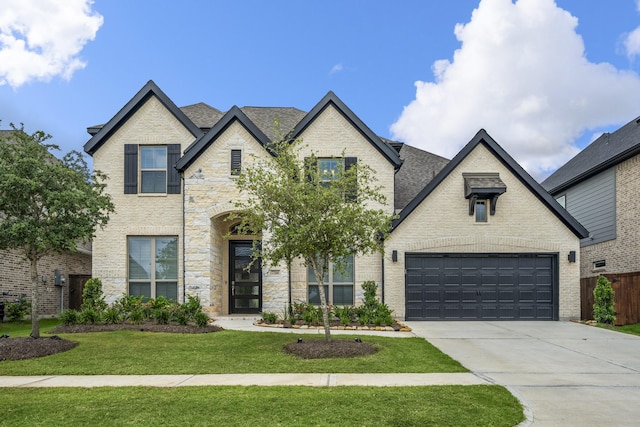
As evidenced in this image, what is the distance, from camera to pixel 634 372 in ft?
28.9

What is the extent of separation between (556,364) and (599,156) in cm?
1642

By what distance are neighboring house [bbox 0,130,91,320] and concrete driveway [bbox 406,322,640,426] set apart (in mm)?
14618

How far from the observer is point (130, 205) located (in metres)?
17.5

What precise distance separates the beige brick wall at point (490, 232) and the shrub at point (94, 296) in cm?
910

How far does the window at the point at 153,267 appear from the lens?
56.8 ft

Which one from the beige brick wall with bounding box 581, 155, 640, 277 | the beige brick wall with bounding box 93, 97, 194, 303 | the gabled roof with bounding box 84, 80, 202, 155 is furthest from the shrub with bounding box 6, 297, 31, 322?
the beige brick wall with bounding box 581, 155, 640, 277

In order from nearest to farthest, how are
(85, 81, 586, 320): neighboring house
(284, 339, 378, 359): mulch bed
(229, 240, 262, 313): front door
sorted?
(284, 339, 378, 359): mulch bed < (85, 81, 586, 320): neighboring house < (229, 240, 262, 313): front door

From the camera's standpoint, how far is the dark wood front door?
2206cm

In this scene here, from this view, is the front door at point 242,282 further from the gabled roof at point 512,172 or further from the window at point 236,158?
the gabled roof at point 512,172

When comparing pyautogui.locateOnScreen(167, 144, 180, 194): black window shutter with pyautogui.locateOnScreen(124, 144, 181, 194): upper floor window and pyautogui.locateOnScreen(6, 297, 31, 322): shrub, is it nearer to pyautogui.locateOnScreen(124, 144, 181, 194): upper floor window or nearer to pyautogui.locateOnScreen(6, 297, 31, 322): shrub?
pyautogui.locateOnScreen(124, 144, 181, 194): upper floor window

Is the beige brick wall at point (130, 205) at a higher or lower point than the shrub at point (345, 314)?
higher

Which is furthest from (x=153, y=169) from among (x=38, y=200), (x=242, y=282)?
(x=38, y=200)

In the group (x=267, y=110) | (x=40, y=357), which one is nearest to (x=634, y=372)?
(x=40, y=357)

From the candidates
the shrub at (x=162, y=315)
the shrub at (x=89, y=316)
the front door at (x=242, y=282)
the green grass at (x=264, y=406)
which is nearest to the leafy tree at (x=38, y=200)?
the shrub at (x=89, y=316)
